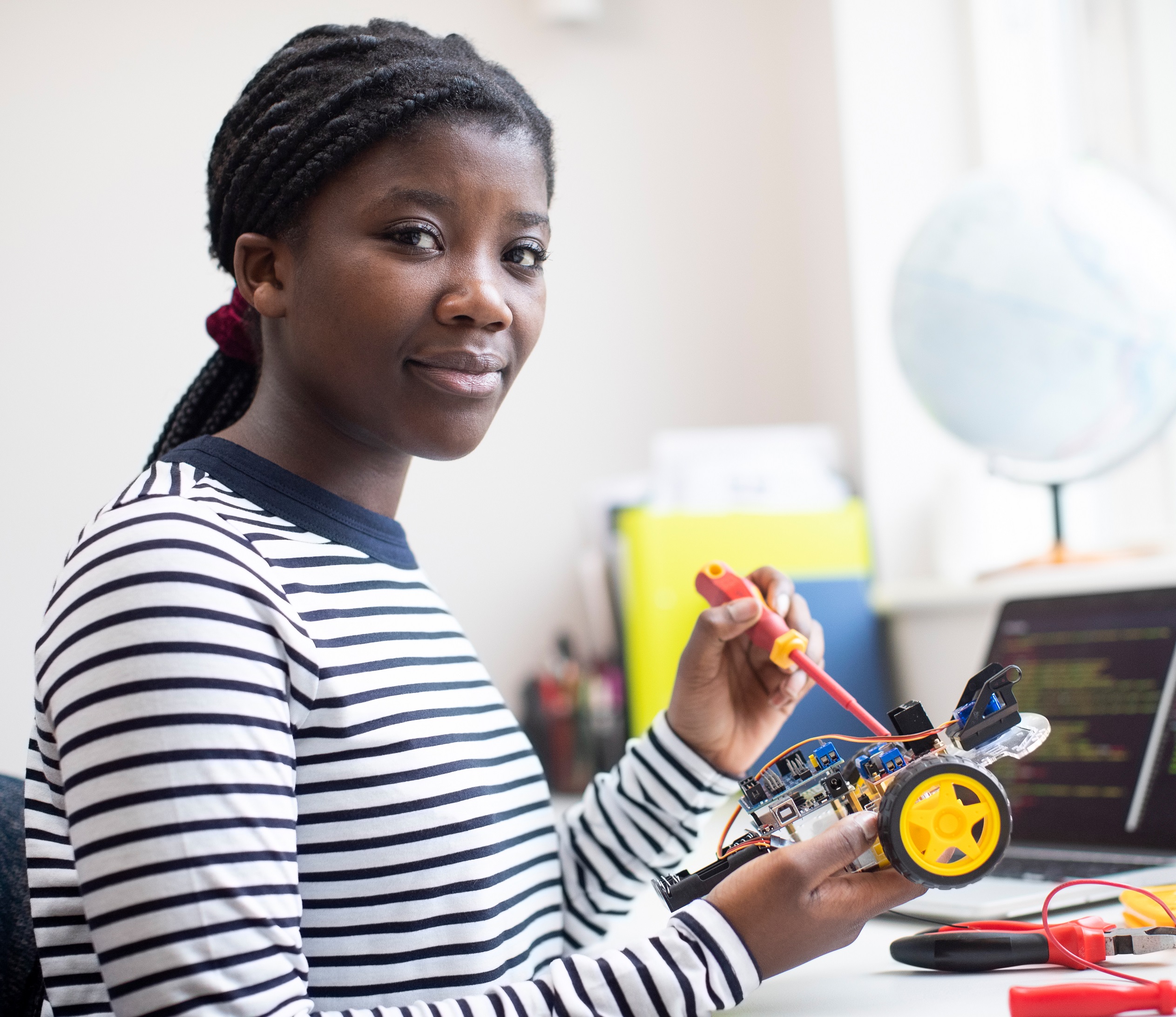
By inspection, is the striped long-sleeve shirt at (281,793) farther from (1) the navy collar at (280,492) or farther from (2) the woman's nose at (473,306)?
(2) the woman's nose at (473,306)

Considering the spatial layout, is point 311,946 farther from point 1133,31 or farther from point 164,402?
point 1133,31

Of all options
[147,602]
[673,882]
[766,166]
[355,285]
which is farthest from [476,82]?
[766,166]

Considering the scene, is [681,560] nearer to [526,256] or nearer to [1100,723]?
[1100,723]

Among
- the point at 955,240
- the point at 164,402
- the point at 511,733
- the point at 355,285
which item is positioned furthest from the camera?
the point at 164,402

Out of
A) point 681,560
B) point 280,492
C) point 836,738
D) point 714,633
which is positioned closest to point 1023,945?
point 836,738

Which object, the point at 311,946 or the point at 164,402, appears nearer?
the point at 311,946

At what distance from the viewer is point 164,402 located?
1613 mm

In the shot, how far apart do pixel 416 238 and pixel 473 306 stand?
52 millimetres

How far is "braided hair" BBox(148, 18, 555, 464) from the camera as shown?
0.66 metres

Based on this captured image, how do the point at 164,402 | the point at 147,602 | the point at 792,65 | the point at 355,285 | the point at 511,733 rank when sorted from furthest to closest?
the point at 792,65 < the point at 164,402 < the point at 511,733 < the point at 355,285 < the point at 147,602

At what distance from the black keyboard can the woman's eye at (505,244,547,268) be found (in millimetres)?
557

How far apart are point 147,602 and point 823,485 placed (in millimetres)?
1223

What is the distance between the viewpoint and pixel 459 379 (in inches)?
26.7

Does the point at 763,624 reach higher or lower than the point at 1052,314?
lower
